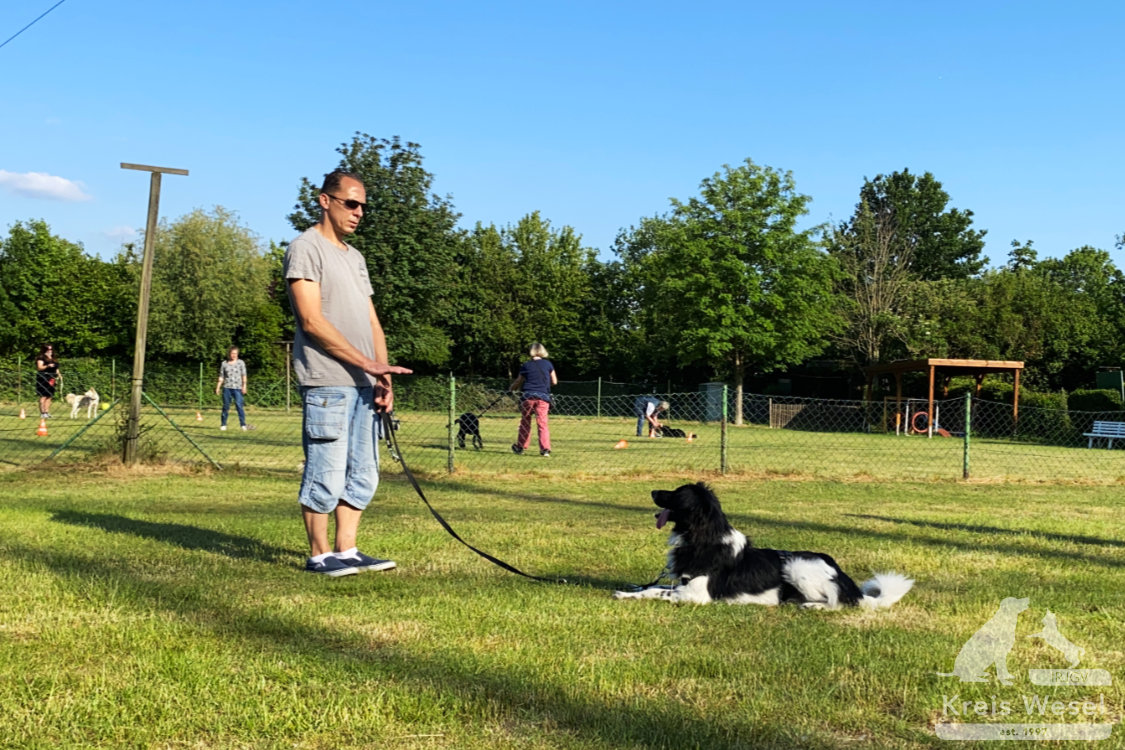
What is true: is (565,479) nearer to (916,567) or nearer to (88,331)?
(916,567)

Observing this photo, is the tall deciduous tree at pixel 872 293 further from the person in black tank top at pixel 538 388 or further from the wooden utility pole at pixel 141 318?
the wooden utility pole at pixel 141 318

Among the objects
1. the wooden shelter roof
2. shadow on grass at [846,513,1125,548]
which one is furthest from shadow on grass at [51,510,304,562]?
the wooden shelter roof

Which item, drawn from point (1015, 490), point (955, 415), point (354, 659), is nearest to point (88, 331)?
point (955, 415)

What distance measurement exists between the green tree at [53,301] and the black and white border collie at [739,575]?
4448 cm

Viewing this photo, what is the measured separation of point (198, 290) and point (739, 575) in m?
39.7

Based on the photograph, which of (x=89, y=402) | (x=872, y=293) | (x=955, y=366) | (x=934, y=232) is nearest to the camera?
(x=89, y=402)

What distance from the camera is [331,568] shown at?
4480 mm

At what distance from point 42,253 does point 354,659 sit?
157 ft

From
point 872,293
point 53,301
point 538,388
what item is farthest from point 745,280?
point 53,301

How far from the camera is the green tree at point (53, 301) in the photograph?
4250 centimetres

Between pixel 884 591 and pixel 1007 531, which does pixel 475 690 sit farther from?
pixel 1007 531

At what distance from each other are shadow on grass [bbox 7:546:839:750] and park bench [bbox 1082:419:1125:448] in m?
24.2

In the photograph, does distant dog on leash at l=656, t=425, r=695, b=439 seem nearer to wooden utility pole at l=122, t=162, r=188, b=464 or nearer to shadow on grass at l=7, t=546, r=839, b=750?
wooden utility pole at l=122, t=162, r=188, b=464

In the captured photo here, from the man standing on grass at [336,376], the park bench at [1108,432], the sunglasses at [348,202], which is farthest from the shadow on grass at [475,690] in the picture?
the park bench at [1108,432]
